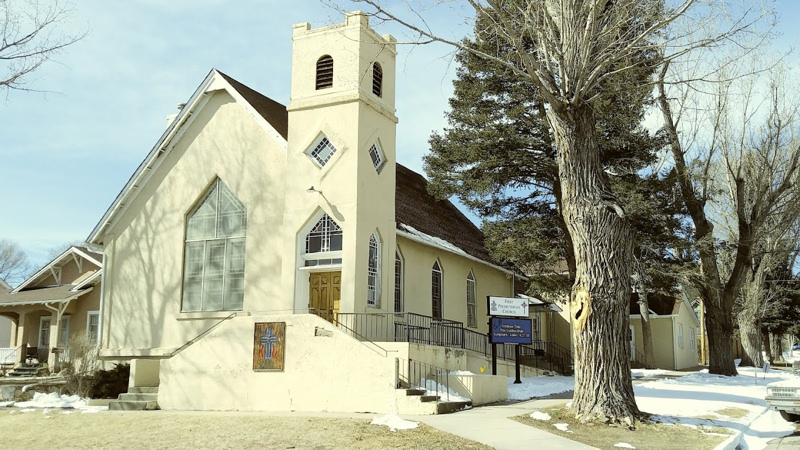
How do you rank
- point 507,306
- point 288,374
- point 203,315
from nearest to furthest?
1. point 288,374
2. point 507,306
3. point 203,315

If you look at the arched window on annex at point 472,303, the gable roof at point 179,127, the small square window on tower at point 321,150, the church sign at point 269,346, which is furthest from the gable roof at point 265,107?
the arched window on annex at point 472,303

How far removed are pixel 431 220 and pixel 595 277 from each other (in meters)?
14.5

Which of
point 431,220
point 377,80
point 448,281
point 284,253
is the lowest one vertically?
point 448,281

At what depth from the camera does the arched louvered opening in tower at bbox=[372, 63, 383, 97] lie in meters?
21.5

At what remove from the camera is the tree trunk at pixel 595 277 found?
1366 cm

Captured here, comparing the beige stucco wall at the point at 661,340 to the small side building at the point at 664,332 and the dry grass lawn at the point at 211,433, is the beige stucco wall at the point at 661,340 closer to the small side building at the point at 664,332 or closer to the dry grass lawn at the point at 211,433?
the small side building at the point at 664,332

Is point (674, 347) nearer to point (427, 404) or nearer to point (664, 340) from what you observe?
point (664, 340)

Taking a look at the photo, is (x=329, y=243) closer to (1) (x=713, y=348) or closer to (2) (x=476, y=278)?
(2) (x=476, y=278)

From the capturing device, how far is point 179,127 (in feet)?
78.9

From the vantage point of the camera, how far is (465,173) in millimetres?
26953

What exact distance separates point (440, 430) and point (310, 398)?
501 centimetres

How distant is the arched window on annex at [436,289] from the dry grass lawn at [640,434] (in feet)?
38.7

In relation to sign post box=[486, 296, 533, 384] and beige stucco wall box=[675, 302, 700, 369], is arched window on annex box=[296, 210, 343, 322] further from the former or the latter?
beige stucco wall box=[675, 302, 700, 369]

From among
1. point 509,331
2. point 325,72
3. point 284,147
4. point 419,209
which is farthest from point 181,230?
point 509,331
